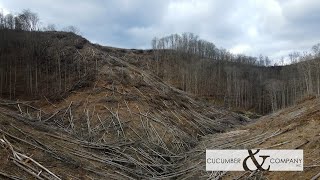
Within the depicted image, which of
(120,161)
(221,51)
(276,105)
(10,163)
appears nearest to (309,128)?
(120,161)

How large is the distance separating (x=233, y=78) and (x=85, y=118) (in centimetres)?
3743

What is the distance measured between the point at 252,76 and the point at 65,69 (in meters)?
36.5

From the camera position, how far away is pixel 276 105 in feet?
154

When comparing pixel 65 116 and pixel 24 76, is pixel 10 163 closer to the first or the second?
pixel 65 116

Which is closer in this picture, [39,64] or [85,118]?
[85,118]

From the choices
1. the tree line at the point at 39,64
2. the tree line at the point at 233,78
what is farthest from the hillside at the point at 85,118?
the tree line at the point at 233,78

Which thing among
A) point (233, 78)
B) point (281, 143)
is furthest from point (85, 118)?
point (233, 78)

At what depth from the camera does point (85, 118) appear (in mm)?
16828

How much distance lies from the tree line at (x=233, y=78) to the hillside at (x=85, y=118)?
57.7ft

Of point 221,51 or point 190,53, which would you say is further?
point 221,51

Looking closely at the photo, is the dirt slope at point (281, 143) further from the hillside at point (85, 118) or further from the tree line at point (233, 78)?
the tree line at point (233, 78)

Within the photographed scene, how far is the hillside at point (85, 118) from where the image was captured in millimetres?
10258

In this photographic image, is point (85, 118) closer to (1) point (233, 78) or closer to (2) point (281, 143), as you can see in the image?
(2) point (281, 143)

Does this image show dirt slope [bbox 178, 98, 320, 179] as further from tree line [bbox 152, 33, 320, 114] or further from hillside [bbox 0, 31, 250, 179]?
tree line [bbox 152, 33, 320, 114]
